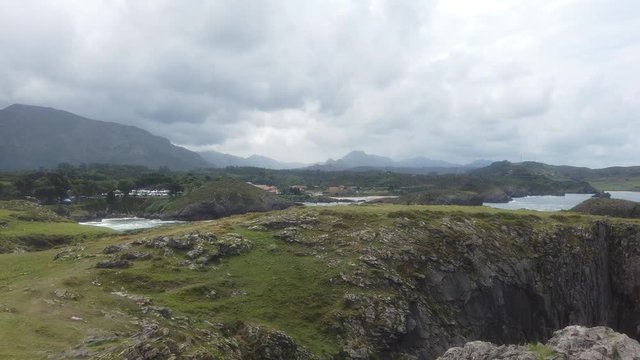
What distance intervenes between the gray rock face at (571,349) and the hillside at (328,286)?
0.54 meters

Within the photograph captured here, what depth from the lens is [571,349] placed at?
21422 mm

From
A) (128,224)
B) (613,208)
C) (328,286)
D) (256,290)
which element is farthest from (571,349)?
(128,224)

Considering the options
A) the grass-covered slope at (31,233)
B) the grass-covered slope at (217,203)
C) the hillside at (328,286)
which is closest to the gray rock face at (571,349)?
the hillside at (328,286)

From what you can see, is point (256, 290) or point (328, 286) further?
point (328, 286)

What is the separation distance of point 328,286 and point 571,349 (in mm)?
24252

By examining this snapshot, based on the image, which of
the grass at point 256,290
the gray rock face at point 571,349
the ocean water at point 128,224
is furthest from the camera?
the ocean water at point 128,224

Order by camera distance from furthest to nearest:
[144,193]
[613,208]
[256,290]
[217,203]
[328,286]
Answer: [144,193]
[217,203]
[613,208]
[328,286]
[256,290]

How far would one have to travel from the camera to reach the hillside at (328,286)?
96.8ft

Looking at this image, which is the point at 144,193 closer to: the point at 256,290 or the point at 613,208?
the point at 613,208

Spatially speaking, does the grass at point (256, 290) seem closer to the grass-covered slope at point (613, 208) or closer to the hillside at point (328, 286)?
the hillside at point (328, 286)

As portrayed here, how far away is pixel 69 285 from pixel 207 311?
1006cm

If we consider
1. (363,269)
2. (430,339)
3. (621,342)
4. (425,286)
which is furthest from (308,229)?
(621,342)

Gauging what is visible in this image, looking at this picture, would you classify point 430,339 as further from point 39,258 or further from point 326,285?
point 39,258

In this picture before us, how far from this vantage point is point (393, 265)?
47.2 metres
